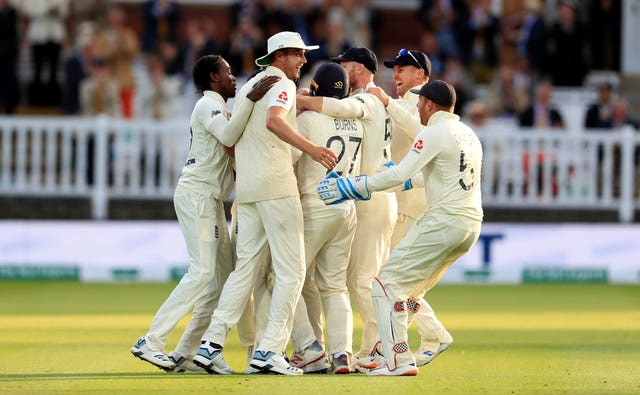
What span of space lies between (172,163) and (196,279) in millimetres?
9678

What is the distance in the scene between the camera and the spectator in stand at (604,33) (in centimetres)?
2412

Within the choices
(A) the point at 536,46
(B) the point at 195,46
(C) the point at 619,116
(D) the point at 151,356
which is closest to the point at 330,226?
(D) the point at 151,356

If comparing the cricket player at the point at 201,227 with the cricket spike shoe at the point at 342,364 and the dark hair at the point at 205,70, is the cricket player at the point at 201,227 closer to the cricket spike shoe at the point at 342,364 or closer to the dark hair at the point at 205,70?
the dark hair at the point at 205,70

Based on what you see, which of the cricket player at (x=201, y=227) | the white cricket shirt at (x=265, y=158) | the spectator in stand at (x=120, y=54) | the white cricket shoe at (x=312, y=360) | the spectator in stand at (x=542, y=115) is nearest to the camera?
the white cricket shirt at (x=265, y=158)

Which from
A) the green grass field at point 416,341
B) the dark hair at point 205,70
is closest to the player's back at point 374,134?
the dark hair at point 205,70

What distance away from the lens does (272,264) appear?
10.2 metres

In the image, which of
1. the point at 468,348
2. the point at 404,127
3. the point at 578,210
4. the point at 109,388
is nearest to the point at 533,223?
the point at 578,210

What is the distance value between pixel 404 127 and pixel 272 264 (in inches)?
58.6

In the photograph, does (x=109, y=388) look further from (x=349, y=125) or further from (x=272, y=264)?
(x=349, y=125)

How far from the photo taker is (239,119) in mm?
9992

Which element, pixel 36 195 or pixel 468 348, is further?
pixel 36 195

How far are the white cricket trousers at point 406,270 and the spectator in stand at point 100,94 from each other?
1169 cm

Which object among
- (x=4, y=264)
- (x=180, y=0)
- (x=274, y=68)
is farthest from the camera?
(x=180, y=0)

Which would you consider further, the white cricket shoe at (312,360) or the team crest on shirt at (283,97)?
the white cricket shoe at (312,360)
